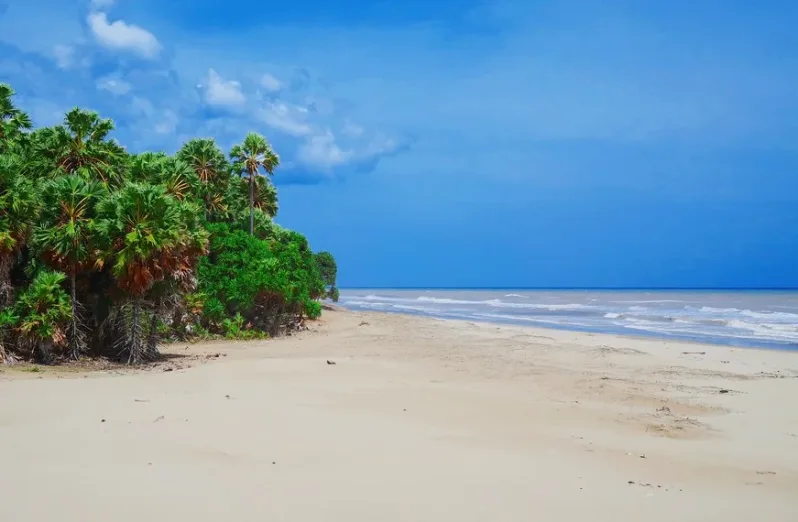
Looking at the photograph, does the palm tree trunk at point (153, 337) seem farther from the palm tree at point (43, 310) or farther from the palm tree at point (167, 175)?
the palm tree at point (167, 175)

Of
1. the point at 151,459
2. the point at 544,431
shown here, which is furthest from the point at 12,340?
the point at 544,431

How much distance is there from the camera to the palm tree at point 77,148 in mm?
19500

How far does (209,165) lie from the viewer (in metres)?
32.8

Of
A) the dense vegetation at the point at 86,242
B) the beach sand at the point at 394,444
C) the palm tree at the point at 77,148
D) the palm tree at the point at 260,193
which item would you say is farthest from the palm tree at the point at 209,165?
the beach sand at the point at 394,444

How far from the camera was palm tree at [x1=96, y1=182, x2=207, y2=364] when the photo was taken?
52.6 feet

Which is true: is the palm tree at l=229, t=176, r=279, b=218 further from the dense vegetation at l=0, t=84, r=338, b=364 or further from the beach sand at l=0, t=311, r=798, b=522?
the beach sand at l=0, t=311, r=798, b=522

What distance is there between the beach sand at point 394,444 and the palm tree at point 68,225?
294cm

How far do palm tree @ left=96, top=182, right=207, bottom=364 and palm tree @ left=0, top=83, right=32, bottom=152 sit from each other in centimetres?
514

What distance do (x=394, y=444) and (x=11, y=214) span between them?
520 inches

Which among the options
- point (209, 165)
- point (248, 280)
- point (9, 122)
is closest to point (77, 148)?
point (9, 122)

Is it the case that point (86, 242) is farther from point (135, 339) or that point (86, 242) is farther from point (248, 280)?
point (248, 280)

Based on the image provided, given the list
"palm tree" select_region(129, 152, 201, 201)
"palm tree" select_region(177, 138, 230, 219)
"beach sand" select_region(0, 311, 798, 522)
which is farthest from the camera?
"palm tree" select_region(177, 138, 230, 219)

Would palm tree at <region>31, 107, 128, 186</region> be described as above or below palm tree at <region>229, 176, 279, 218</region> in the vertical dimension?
below

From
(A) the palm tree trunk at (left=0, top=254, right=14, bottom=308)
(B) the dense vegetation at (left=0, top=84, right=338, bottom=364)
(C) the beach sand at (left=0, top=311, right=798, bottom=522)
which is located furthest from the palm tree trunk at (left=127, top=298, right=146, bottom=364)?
(A) the palm tree trunk at (left=0, top=254, right=14, bottom=308)
